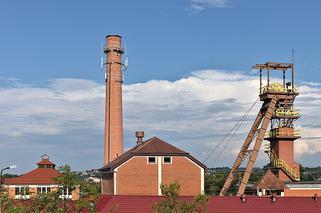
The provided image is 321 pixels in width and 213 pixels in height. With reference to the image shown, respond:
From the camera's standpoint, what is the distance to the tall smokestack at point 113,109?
72.7m

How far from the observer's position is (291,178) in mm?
59406

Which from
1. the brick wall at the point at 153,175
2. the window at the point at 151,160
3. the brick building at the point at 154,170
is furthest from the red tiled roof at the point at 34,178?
the window at the point at 151,160

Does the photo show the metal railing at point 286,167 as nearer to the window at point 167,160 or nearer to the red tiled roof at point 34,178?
the window at point 167,160

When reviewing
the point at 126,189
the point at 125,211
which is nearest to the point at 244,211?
the point at 125,211

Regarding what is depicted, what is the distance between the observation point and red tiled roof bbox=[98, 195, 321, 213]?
38938 millimetres

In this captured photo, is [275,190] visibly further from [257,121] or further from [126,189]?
[126,189]

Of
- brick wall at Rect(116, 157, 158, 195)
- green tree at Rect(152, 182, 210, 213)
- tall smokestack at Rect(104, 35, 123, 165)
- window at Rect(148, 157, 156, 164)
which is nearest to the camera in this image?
green tree at Rect(152, 182, 210, 213)

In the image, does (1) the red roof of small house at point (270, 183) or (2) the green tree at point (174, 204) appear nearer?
(2) the green tree at point (174, 204)

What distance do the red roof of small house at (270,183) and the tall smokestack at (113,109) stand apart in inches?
930

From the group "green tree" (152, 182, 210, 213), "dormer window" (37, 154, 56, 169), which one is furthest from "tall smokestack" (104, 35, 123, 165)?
"green tree" (152, 182, 210, 213)

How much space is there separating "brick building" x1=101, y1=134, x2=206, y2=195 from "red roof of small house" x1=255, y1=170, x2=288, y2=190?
7.60 metres

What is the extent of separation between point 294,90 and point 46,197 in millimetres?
42497

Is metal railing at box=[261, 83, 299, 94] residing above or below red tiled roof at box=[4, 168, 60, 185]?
above

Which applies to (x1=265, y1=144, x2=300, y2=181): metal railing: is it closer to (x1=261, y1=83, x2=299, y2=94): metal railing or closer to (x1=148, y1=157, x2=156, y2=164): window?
(x1=261, y1=83, x2=299, y2=94): metal railing
